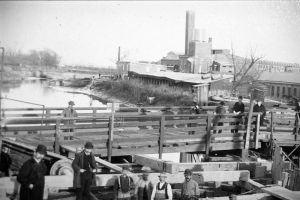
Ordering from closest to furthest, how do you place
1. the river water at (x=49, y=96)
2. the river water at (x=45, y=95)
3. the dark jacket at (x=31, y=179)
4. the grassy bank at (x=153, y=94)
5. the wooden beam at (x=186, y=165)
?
1. the dark jacket at (x=31, y=179)
2. the wooden beam at (x=186, y=165)
3. the river water at (x=45, y=95)
4. the river water at (x=49, y=96)
5. the grassy bank at (x=153, y=94)

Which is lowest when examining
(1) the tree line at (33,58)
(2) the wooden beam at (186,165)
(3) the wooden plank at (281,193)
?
(3) the wooden plank at (281,193)

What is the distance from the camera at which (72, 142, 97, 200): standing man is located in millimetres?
7195

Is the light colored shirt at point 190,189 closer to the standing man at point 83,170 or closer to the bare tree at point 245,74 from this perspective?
the standing man at point 83,170

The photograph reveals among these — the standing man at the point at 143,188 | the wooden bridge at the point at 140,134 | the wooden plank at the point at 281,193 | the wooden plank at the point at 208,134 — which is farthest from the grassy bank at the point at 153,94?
the wooden plank at the point at 281,193

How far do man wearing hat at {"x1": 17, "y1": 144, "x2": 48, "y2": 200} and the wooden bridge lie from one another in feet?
6.68

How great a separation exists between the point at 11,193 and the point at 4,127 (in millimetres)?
1956

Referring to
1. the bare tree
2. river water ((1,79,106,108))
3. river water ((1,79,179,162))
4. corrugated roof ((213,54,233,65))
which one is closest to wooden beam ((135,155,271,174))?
river water ((1,79,106,108))

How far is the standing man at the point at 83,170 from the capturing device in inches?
283

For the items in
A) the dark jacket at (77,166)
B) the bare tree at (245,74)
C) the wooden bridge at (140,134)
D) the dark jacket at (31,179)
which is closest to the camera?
the dark jacket at (31,179)

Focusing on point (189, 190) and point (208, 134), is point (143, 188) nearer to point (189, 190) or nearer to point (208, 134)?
point (189, 190)

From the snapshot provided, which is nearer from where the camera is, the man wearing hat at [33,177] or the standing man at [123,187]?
the man wearing hat at [33,177]

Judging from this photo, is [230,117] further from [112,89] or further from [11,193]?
[112,89]

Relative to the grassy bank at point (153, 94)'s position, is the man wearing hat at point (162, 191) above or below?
below

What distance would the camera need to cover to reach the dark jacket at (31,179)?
6191 mm
